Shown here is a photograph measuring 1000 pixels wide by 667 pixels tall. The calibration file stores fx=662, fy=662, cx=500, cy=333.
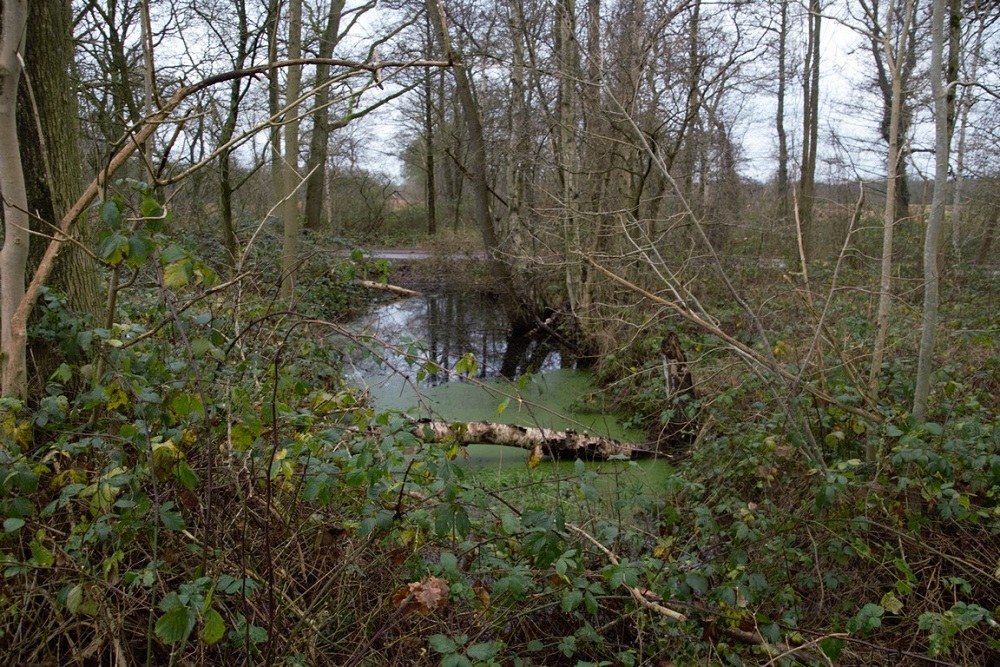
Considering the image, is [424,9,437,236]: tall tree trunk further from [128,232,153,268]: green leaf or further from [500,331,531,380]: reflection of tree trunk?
[128,232,153,268]: green leaf

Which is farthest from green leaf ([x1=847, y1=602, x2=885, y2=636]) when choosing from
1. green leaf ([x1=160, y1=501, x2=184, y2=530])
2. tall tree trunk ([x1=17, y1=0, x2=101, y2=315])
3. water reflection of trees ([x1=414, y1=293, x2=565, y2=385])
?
water reflection of trees ([x1=414, y1=293, x2=565, y2=385])

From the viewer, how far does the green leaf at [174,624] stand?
147 centimetres

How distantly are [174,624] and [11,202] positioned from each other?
168 cm

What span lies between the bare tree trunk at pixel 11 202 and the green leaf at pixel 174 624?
4.86 feet

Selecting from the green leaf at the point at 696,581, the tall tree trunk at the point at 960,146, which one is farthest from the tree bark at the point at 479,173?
the green leaf at the point at 696,581

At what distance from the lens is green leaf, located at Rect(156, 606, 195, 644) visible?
147cm

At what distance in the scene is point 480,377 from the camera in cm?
905

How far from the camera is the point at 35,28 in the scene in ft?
9.34

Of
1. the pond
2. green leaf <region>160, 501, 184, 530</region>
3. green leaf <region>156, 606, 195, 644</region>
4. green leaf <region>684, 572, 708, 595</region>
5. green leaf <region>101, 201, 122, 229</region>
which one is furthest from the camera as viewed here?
the pond

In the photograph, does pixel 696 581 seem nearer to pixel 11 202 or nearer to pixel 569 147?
pixel 11 202

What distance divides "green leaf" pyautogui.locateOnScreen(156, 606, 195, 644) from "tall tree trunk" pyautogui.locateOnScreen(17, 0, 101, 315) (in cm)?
191

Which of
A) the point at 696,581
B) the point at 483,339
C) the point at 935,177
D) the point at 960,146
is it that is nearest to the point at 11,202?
the point at 696,581

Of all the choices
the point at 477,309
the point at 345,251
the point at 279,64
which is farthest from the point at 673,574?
the point at 345,251

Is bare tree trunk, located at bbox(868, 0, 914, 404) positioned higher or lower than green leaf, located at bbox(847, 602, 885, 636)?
higher
